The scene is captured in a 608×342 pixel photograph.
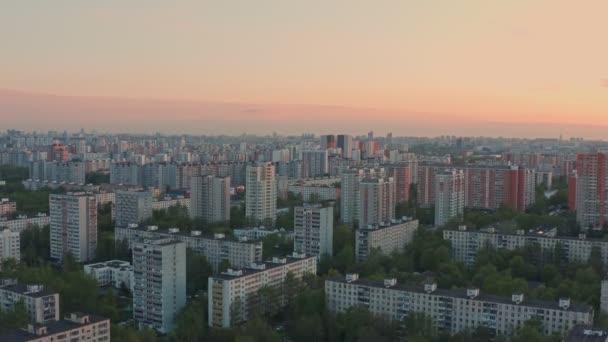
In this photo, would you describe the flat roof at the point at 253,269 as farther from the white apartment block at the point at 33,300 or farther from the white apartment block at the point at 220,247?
the white apartment block at the point at 33,300

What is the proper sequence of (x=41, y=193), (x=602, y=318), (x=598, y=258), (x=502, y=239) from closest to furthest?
(x=602, y=318), (x=598, y=258), (x=502, y=239), (x=41, y=193)

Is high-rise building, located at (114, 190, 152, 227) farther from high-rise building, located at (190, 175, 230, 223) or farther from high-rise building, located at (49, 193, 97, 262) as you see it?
high-rise building, located at (49, 193, 97, 262)

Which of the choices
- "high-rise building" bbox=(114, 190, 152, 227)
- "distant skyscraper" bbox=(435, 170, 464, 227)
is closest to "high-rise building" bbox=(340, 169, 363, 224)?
"distant skyscraper" bbox=(435, 170, 464, 227)

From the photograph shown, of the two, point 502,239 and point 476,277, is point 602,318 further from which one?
point 502,239

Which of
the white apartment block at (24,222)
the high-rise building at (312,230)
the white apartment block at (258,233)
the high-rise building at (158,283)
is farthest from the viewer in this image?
the white apartment block at (24,222)

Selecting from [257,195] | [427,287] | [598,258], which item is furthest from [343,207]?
[427,287]

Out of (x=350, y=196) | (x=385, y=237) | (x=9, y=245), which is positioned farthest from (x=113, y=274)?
(x=350, y=196)

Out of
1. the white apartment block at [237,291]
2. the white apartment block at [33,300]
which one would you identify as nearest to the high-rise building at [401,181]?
the white apartment block at [237,291]
